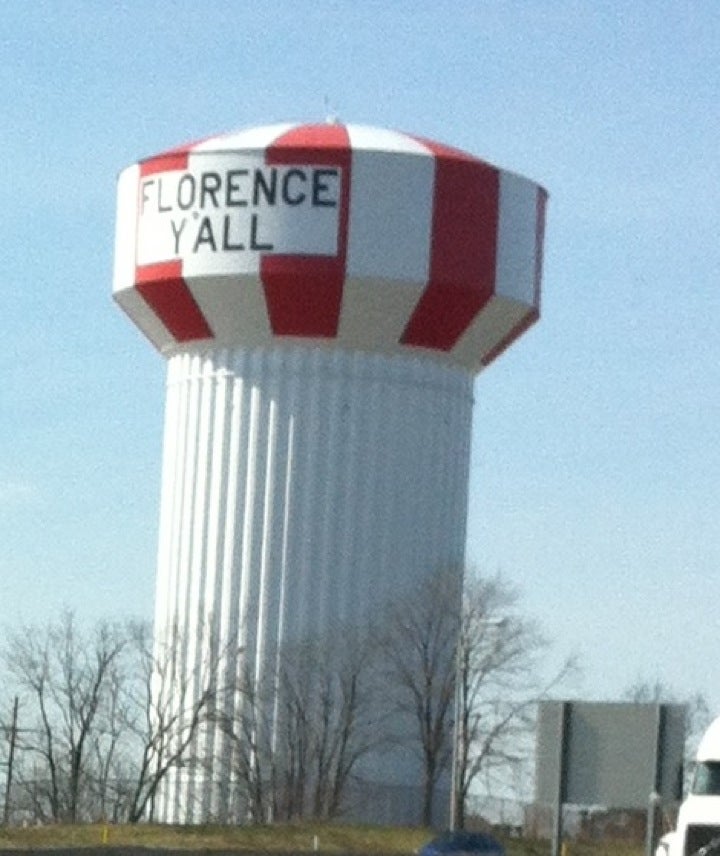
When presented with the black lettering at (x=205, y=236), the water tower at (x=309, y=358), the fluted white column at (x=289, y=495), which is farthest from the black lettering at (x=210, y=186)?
the fluted white column at (x=289, y=495)

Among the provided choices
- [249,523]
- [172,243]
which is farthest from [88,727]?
[172,243]

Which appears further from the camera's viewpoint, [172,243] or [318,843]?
[172,243]

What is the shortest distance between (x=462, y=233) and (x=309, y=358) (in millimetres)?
4842

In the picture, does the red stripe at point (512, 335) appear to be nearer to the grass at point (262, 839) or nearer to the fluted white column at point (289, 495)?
the fluted white column at point (289, 495)

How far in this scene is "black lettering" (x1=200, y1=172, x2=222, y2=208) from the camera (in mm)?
62906

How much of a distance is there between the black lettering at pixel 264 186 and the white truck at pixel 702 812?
1384 inches

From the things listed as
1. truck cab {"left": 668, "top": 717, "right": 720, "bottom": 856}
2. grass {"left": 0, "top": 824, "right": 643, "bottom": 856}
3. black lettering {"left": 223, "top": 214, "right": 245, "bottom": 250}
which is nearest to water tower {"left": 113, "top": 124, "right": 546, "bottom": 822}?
black lettering {"left": 223, "top": 214, "right": 245, "bottom": 250}

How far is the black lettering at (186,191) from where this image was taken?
63.4 m

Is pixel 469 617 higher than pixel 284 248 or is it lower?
lower

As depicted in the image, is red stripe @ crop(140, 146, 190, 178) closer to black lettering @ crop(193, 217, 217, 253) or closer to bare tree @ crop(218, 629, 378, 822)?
black lettering @ crop(193, 217, 217, 253)

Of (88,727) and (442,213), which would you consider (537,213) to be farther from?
(88,727)

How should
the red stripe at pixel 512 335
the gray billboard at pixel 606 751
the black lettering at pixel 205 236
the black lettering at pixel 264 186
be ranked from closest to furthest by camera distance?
the gray billboard at pixel 606 751, the black lettering at pixel 264 186, the black lettering at pixel 205 236, the red stripe at pixel 512 335

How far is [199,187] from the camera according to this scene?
63281mm

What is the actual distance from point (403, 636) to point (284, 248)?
1007cm
